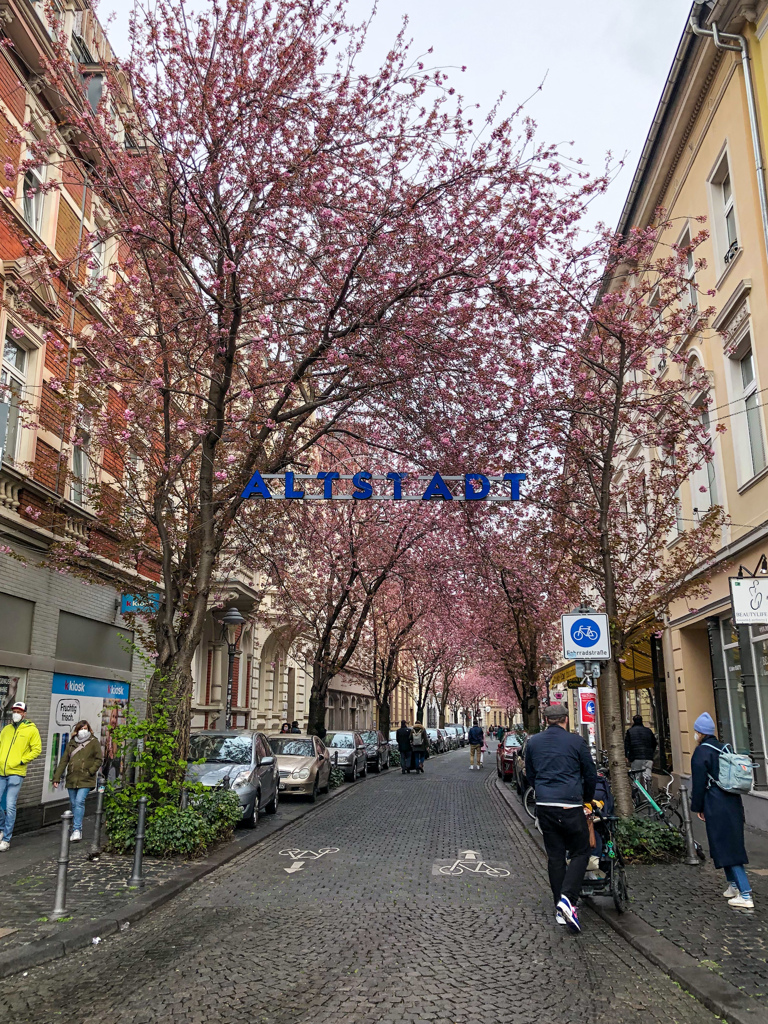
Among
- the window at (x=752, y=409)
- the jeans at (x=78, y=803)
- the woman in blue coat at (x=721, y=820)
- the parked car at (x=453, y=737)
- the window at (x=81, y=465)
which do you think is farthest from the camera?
the parked car at (x=453, y=737)

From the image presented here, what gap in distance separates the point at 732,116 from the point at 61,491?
43.1 ft

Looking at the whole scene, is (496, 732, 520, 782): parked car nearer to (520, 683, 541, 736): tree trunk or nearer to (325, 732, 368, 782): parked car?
(520, 683, 541, 736): tree trunk

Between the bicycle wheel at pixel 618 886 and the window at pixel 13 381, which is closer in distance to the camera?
the bicycle wheel at pixel 618 886

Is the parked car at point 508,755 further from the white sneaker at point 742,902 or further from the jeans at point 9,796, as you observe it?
the white sneaker at point 742,902

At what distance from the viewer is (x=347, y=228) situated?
444 inches

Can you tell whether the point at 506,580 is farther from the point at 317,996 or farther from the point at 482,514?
the point at 317,996

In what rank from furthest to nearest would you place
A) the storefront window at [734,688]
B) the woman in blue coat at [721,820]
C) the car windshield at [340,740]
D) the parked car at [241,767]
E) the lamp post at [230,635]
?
the car windshield at [340,740] < the lamp post at [230,635] < the storefront window at [734,688] < the parked car at [241,767] < the woman in blue coat at [721,820]

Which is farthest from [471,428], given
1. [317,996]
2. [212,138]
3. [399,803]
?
[399,803]

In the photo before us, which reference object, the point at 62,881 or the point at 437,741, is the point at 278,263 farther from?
the point at 437,741

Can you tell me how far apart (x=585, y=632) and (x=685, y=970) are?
205 inches

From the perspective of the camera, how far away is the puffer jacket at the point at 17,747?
1116 cm

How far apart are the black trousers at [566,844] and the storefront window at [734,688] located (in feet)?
29.3

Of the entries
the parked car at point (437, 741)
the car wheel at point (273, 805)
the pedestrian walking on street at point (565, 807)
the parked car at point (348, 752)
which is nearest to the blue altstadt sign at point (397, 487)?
the pedestrian walking on street at point (565, 807)

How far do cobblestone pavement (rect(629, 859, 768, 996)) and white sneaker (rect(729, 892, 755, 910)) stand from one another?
0.07 metres
